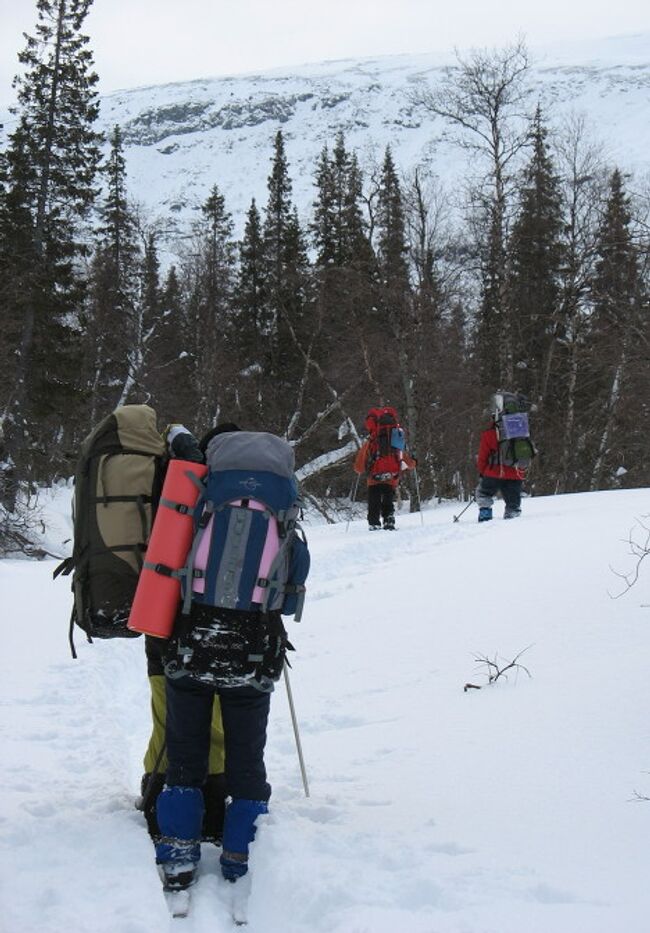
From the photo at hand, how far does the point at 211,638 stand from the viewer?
9.48 feet

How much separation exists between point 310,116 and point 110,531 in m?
131

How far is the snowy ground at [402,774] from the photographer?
8.54 feet

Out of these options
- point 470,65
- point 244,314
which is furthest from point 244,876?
point 244,314

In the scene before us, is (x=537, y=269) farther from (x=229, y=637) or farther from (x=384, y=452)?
(x=229, y=637)

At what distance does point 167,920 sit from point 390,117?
12424 centimetres

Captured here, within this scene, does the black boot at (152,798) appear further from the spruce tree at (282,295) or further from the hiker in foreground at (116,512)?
the spruce tree at (282,295)

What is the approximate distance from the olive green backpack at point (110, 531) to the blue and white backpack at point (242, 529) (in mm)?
325

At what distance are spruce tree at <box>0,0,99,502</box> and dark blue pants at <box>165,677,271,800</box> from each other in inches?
756

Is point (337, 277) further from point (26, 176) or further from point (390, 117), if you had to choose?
point (390, 117)

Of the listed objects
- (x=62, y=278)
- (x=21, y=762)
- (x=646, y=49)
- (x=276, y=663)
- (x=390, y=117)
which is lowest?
(x=21, y=762)

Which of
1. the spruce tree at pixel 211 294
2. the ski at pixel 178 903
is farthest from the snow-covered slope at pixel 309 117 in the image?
the ski at pixel 178 903

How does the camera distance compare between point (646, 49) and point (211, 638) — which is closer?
point (211, 638)

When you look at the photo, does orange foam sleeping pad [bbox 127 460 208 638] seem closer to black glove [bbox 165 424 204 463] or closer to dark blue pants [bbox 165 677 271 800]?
black glove [bbox 165 424 204 463]

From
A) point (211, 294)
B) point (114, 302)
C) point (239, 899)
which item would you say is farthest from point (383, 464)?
point (211, 294)
